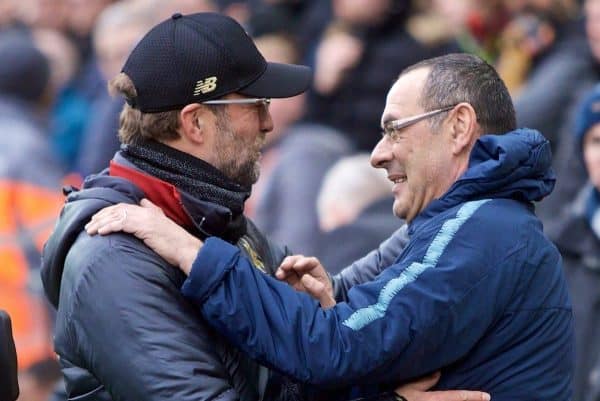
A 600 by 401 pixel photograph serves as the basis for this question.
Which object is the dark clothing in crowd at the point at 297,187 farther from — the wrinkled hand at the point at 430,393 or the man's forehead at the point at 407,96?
the wrinkled hand at the point at 430,393

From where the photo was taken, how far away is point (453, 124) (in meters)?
3.89

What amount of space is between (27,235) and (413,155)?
4.00 metres

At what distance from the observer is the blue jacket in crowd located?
3.55 meters

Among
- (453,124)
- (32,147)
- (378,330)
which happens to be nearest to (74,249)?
(378,330)

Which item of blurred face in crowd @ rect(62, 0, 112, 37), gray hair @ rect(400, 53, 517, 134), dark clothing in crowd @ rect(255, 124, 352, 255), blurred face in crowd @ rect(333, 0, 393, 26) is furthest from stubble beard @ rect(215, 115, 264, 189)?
blurred face in crowd @ rect(62, 0, 112, 37)

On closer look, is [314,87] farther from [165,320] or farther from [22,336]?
[165,320]

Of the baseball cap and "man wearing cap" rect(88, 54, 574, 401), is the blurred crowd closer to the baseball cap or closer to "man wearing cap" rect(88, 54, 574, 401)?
"man wearing cap" rect(88, 54, 574, 401)

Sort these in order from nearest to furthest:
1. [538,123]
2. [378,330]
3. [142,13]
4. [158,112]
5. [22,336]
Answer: [378,330]
[158,112]
[538,123]
[22,336]
[142,13]

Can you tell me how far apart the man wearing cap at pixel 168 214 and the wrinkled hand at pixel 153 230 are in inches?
1.6

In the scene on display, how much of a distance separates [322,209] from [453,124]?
10.0 ft

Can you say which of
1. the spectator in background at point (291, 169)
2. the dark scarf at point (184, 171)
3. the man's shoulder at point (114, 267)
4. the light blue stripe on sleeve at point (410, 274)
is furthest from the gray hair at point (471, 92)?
the spectator in background at point (291, 169)

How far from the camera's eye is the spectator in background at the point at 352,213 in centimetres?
620

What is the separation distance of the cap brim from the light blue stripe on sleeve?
0.66 meters

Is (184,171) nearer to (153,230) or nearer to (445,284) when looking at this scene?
(153,230)
